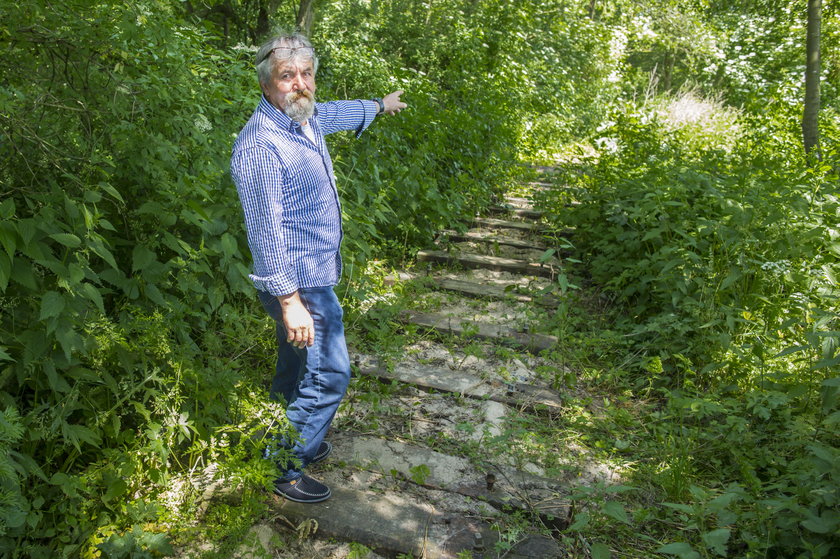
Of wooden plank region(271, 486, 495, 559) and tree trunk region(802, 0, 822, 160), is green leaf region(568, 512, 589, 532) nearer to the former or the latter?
wooden plank region(271, 486, 495, 559)

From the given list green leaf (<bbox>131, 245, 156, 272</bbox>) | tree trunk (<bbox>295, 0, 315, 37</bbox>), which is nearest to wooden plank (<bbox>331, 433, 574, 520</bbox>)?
green leaf (<bbox>131, 245, 156, 272</bbox>)

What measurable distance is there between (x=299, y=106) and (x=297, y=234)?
567mm

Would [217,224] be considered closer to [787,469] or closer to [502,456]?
[502,456]

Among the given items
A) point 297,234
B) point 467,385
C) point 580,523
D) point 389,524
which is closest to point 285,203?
point 297,234

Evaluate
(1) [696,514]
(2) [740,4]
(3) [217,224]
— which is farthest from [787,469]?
(2) [740,4]

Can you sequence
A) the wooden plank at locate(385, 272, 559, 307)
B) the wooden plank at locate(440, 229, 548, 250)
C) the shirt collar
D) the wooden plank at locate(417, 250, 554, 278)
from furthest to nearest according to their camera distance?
the wooden plank at locate(440, 229, 548, 250), the wooden plank at locate(417, 250, 554, 278), the wooden plank at locate(385, 272, 559, 307), the shirt collar

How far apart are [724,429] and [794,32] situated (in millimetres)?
10100

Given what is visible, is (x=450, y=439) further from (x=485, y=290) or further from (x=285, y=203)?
(x=485, y=290)

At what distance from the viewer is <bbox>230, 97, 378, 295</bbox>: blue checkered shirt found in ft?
8.64

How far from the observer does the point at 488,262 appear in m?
6.54

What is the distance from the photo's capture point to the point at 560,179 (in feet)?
26.4

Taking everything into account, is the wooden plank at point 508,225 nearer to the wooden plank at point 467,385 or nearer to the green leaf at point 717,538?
the wooden plank at point 467,385

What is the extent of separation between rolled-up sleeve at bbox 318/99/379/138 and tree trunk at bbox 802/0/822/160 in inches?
213

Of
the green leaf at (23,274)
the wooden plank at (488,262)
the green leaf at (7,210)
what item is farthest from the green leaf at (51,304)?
the wooden plank at (488,262)
